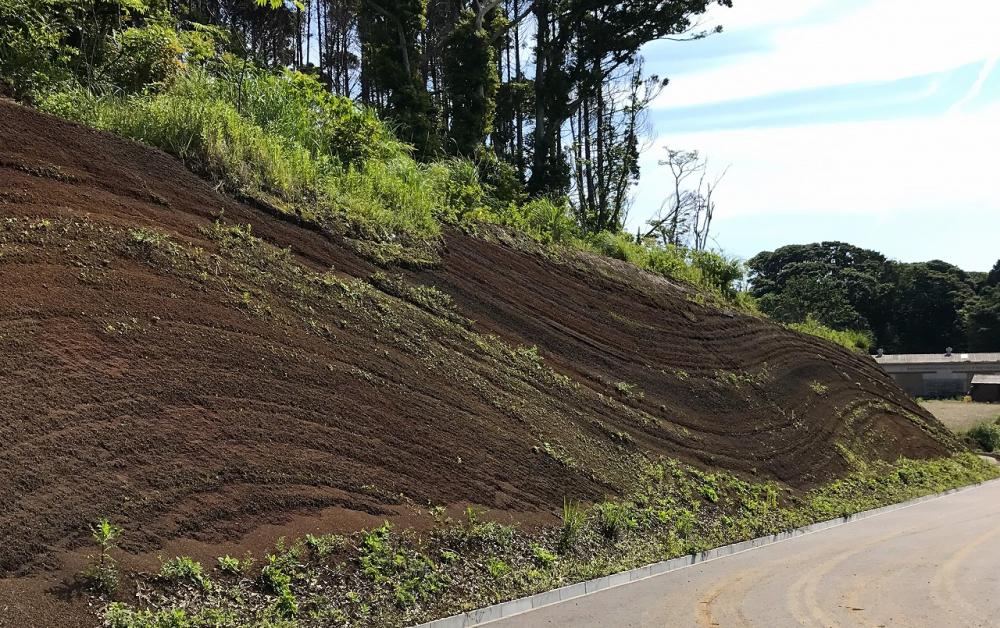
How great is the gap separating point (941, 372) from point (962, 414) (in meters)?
16.3

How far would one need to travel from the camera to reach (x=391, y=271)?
1108 centimetres

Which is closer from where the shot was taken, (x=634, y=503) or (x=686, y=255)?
(x=634, y=503)

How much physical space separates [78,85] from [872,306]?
242 ft

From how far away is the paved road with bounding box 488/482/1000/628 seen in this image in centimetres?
722

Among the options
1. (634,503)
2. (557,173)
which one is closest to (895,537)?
(634,503)

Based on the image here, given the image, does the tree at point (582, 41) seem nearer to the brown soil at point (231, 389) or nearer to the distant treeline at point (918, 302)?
the brown soil at point (231, 389)

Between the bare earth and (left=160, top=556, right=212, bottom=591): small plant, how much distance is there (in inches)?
1281

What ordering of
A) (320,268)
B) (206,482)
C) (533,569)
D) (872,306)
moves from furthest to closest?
(872,306), (320,268), (533,569), (206,482)

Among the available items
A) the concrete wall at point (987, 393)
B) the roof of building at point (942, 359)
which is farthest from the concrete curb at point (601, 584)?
the roof of building at point (942, 359)

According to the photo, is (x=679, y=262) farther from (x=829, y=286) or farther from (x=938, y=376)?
(x=938, y=376)

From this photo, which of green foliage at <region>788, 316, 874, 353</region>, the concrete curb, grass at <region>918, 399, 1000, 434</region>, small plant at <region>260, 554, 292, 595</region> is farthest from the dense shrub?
grass at <region>918, 399, 1000, 434</region>

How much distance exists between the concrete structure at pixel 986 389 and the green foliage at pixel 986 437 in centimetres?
1903

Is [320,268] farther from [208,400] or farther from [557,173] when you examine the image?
[557,173]

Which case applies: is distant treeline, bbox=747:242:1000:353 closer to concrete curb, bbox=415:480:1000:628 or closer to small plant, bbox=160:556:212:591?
concrete curb, bbox=415:480:1000:628
